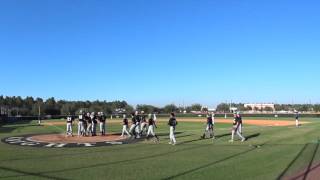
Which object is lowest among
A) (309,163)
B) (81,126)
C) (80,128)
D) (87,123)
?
(309,163)

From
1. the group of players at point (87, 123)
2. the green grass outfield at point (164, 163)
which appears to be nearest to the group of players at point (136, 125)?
the group of players at point (87, 123)

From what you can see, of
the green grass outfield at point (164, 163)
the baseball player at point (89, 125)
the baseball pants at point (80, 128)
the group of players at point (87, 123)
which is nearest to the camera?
the green grass outfield at point (164, 163)

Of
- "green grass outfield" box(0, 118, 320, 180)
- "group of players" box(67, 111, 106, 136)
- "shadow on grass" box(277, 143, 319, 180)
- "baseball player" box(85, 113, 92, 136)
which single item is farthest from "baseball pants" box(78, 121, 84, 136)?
"shadow on grass" box(277, 143, 319, 180)

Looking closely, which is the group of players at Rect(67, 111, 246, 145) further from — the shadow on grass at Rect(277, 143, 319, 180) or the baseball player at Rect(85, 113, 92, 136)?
the shadow on grass at Rect(277, 143, 319, 180)

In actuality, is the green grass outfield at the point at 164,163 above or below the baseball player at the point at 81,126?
below

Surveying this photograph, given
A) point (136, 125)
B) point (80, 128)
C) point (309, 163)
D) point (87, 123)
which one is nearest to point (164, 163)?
point (309, 163)

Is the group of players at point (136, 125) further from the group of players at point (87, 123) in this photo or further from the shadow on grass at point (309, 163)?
the shadow on grass at point (309, 163)

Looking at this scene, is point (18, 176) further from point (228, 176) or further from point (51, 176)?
point (228, 176)

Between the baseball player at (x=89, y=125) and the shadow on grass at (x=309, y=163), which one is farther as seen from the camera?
the baseball player at (x=89, y=125)

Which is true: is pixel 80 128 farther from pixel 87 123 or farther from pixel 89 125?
pixel 87 123

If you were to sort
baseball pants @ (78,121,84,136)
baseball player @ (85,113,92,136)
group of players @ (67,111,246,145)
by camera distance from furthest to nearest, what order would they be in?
1. baseball player @ (85,113,92,136)
2. baseball pants @ (78,121,84,136)
3. group of players @ (67,111,246,145)

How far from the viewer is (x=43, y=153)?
2230cm

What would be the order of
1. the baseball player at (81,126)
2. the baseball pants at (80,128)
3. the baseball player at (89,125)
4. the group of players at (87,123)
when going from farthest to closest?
the baseball player at (89,125) → the baseball pants at (80,128) → the group of players at (87,123) → the baseball player at (81,126)

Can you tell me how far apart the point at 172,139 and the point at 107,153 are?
21.9 feet
